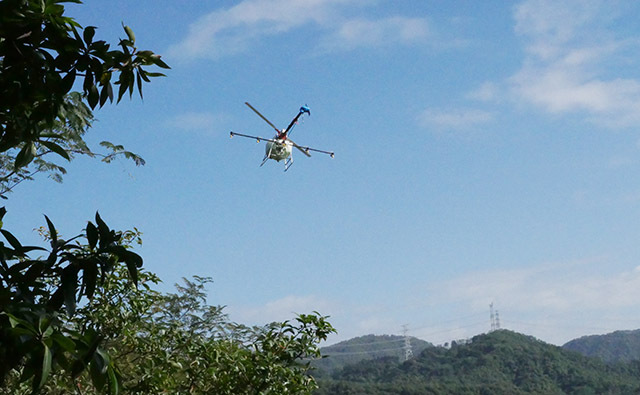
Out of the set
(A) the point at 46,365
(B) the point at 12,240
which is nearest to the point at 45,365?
(A) the point at 46,365

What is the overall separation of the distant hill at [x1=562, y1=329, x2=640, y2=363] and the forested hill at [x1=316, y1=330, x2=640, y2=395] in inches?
2142

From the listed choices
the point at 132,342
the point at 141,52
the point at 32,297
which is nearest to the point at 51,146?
the point at 141,52

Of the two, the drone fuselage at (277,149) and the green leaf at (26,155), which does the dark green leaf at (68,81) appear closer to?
the green leaf at (26,155)

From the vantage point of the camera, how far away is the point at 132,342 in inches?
203

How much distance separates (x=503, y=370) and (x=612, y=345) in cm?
7082

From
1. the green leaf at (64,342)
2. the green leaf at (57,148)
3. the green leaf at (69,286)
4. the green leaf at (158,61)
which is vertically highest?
the green leaf at (158,61)

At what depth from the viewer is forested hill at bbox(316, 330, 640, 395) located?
220 ft

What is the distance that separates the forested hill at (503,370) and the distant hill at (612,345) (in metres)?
54.4

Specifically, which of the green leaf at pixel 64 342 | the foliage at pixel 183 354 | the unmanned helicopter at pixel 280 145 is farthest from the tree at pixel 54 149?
the unmanned helicopter at pixel 280 145

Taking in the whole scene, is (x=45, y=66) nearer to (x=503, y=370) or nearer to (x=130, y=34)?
(x=130, y=34)

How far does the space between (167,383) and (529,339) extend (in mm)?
84337

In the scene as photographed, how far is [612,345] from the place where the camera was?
449 ft

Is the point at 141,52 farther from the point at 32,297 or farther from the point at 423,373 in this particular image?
the point at 423,373

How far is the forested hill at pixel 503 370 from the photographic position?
67000 mm
